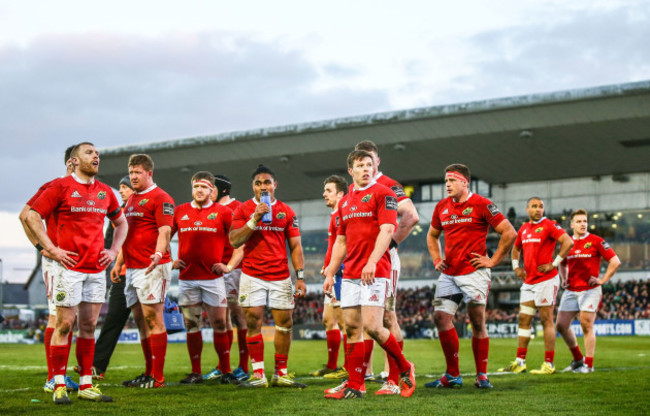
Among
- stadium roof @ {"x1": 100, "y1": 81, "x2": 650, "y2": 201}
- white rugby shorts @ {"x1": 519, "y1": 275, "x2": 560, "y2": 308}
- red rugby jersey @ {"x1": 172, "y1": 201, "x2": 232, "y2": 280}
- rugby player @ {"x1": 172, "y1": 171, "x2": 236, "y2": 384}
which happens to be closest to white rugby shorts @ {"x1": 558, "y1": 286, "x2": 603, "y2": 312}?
white rugby shorts @ {"x1": 519, "y1": 275, "x2": 560, "y2": 308}

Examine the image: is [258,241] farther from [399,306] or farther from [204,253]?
[399,306]

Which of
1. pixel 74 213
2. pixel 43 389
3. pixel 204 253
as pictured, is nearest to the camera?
pixel 74 213

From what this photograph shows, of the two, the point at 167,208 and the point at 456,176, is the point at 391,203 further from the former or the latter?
the point at 167,208

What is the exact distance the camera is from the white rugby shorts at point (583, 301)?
11742 mm

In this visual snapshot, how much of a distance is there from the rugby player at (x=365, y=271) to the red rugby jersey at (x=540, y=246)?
4.42 meters

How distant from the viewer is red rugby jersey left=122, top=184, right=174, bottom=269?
29.0 feet

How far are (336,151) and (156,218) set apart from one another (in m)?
33.2

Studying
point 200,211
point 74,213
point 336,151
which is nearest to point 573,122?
point 336,151

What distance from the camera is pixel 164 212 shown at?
8.62 meters

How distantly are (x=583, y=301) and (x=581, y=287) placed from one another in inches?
8.8

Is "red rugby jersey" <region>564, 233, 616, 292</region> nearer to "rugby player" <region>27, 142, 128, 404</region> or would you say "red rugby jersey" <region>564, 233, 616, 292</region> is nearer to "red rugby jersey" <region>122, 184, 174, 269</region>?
"red rugby jersey" <region>122, 184, 174, 269</region>

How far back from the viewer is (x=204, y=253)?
9.65m

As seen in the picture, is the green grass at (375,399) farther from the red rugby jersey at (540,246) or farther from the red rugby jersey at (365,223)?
the red rugby jersey at (540,246)

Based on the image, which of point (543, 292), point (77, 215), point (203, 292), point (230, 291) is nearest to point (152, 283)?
point (203, 292)
